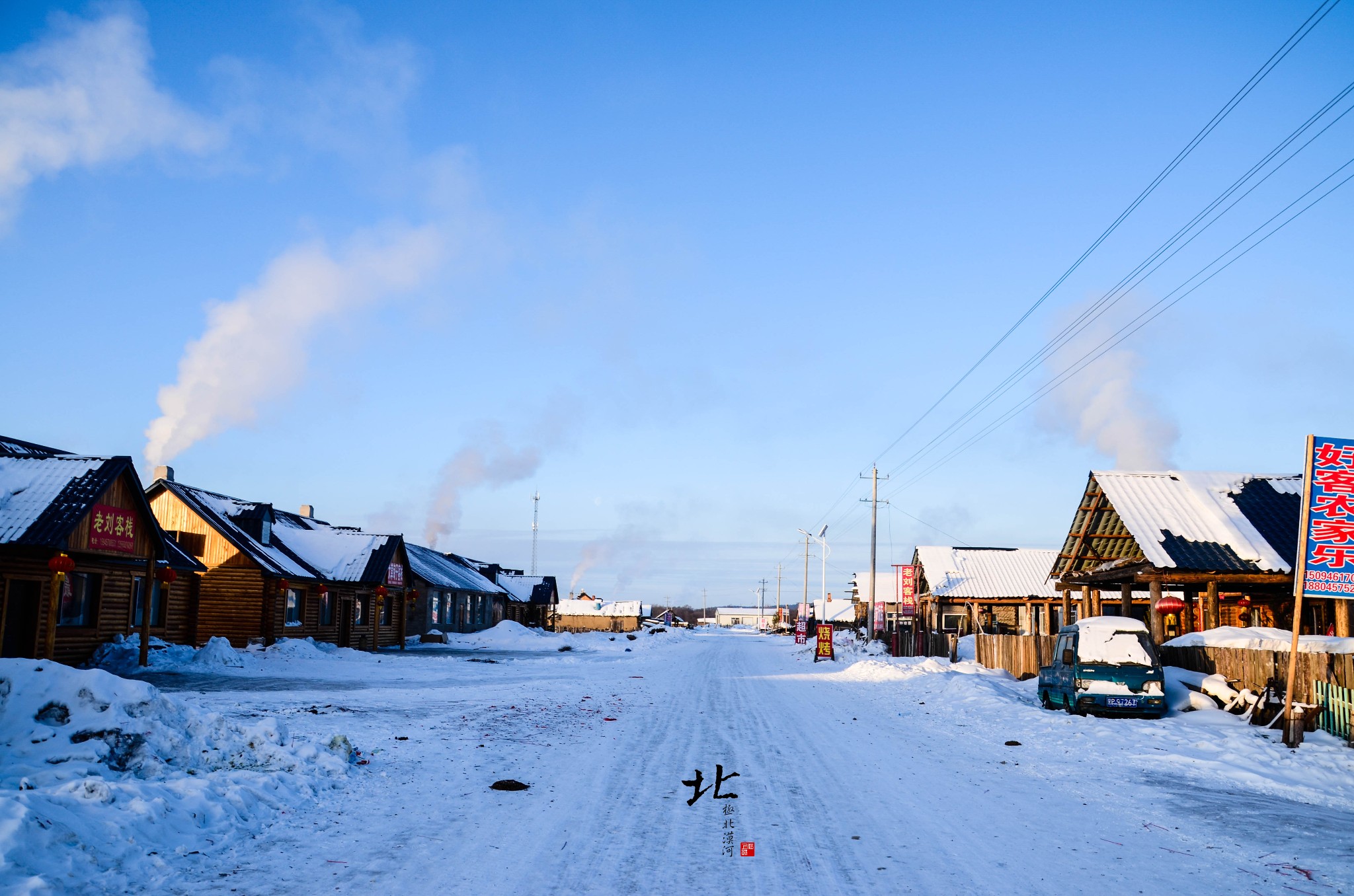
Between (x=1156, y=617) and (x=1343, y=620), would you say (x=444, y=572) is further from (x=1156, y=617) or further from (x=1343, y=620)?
(x=1343, y=620)

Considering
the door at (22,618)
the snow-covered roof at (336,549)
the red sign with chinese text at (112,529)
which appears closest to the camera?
the door at (22,618)

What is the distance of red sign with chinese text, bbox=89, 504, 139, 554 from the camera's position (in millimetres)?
A: 21484

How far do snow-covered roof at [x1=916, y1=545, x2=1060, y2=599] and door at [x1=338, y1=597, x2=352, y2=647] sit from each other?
3120 centimetres

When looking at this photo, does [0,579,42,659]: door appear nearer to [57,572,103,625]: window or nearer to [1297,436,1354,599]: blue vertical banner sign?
[57,572,103,625]: window

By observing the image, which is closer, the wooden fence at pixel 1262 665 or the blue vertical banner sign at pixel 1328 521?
the blue vertical banner sign at pixel 1328 521

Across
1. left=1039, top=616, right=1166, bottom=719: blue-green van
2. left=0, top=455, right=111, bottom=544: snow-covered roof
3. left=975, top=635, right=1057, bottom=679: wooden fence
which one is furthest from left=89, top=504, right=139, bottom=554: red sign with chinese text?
left=975, top=635, right=1057, bottom=679: wooden fence

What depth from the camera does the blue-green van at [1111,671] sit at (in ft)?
56.2

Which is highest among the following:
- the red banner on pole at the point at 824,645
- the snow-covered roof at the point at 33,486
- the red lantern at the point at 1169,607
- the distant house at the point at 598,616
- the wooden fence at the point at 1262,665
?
the snow-covered roof at the point at 33,486

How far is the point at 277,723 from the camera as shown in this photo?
35.4 feet

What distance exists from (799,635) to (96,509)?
41165 millimetres

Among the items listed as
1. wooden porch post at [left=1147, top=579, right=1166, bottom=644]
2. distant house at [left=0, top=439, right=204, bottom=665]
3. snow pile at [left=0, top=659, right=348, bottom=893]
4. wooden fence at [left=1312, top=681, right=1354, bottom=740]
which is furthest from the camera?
wooden porch post at [left=1147, top=579, right=1166, bottom=644]

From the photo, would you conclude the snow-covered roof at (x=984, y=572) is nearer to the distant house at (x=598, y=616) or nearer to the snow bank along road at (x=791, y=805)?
the snow bank along road at (x=791, y=805)

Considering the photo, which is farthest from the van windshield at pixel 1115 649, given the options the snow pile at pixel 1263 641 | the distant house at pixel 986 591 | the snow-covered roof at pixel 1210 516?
the distant house at pixel 986 591

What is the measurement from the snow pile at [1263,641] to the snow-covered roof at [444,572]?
38.4 metres
